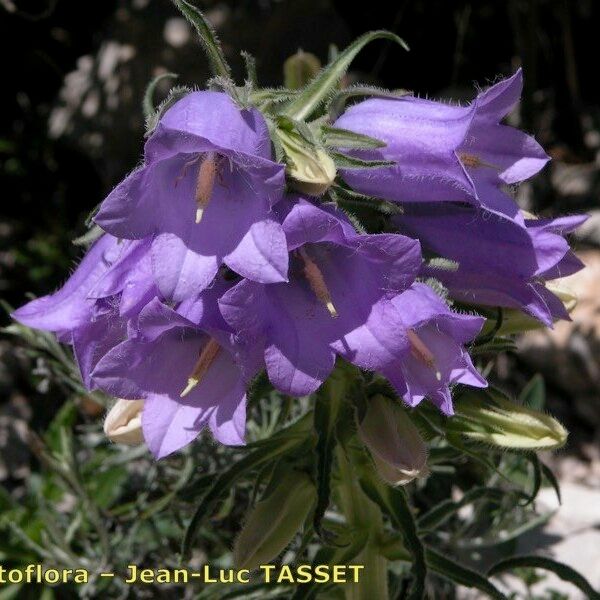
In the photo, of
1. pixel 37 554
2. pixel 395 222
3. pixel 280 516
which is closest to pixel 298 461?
pixel 280 516

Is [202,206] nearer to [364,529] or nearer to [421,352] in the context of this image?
[421,352]

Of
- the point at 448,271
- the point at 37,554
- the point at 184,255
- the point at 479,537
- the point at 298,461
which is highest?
the point at 184,255

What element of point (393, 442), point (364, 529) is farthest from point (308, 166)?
point (364, 529)

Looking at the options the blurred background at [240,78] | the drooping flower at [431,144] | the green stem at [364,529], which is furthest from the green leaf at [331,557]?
the blurred background at [240,78]

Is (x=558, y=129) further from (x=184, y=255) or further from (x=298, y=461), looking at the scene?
(x=184, y=255)

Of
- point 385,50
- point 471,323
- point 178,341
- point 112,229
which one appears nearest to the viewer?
point 112,229

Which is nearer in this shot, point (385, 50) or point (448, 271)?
point (448, 271)

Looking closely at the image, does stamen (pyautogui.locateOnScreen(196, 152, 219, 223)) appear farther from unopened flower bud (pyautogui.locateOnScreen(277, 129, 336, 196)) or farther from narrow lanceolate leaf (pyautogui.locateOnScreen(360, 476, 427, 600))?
narrow lanceolate leaf (pyautogui.locateOnScreen(360, 476, 427, 600))
